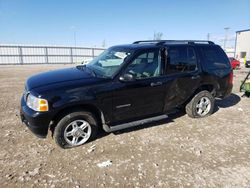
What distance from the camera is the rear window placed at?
5344 millimetres

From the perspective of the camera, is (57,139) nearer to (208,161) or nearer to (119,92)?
(119,92)

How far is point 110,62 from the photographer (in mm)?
4680

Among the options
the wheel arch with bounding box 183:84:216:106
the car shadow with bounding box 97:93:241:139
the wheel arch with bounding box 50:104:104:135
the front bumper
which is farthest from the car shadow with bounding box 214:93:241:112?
the front bumper

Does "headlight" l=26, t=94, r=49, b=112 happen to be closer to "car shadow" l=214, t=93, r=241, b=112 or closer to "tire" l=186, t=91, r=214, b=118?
"tire" l=186, t=91, r=214, b=118

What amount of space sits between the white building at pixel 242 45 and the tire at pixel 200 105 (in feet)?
116

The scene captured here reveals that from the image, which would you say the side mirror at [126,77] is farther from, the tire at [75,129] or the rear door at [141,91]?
the tire at [75,129]

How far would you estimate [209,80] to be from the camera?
17.7ft

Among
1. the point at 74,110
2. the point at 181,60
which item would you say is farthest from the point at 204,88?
the point at 74,110

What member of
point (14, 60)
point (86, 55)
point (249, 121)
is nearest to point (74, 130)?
point (249, 121)

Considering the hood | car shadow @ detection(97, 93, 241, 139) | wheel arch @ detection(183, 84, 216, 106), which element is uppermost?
the hood

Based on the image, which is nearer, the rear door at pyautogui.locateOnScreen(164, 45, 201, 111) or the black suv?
the black suv

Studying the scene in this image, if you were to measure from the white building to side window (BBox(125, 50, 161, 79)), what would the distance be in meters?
36.9

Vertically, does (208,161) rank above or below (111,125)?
below

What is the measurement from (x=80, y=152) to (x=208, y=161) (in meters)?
2.31
